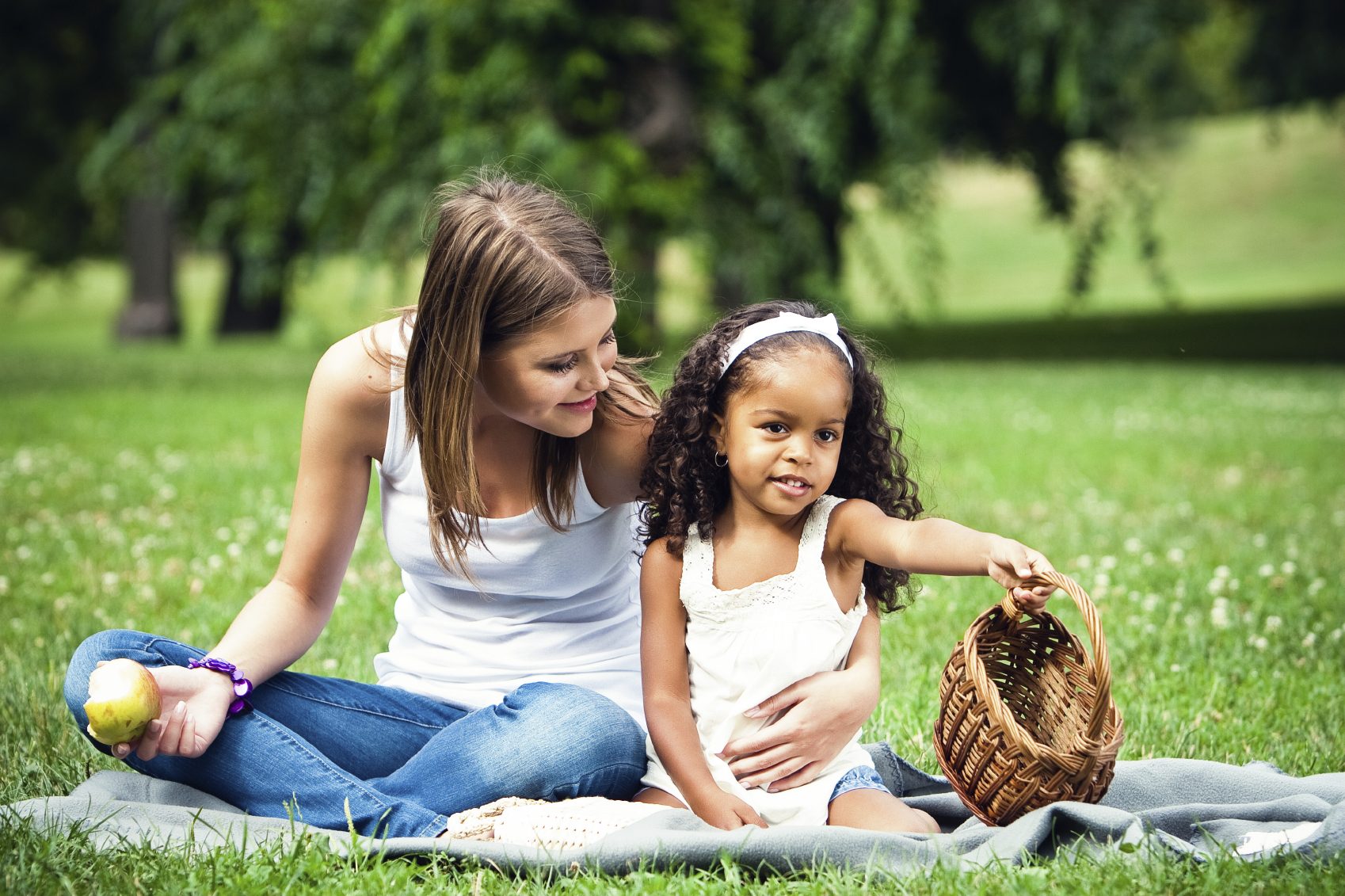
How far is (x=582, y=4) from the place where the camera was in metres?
11.3

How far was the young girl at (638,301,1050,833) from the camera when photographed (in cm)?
287

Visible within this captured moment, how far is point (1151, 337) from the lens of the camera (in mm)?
20016

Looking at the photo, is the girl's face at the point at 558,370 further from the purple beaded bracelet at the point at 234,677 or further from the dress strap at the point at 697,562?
the purple beaded bracelet at the point at 234,677

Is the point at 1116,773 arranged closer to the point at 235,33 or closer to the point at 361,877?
the point at 361,877

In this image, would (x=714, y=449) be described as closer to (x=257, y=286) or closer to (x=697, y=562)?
(x=697, y=562)

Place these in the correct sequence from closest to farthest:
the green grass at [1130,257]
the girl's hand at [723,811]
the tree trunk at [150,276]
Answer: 1. the girl's hand at [723,811]
2. the tree trunk at [150,276]
3. the green grass at [1130,257]

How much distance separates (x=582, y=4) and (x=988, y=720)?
9.68 meters

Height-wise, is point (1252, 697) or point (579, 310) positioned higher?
point (579, 310)

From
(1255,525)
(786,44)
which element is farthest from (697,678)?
(786,44)

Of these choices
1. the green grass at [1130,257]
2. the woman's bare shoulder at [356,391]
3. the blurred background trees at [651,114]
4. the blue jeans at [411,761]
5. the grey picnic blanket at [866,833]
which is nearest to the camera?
the grey picnic blanket at [866,833]

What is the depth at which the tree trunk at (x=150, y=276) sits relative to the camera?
70.9 feet

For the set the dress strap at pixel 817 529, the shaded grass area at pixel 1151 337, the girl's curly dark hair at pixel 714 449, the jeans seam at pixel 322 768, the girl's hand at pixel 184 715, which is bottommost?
the shaded grass area at pixel 1151 337

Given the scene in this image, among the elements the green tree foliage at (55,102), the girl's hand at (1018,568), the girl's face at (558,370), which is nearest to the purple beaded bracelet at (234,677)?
the girl's face at (558,370)

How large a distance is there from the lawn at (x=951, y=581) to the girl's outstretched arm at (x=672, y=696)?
22 centimetres
